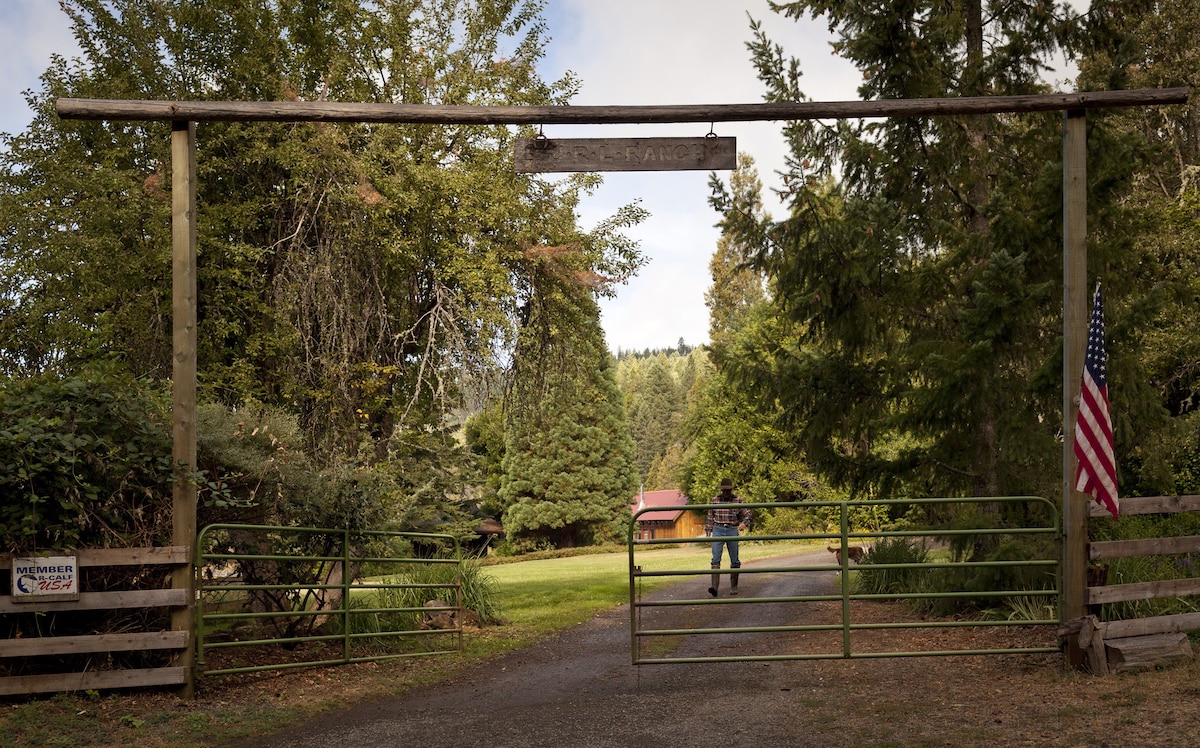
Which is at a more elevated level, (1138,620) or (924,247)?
(924,247)

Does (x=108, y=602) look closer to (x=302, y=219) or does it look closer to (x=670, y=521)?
(x=302, y=219)

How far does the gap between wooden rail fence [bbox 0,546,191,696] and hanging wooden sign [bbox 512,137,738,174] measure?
15.6 feet

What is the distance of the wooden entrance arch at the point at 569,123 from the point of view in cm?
Answer: 884

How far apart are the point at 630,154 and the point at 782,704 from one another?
501 centimetres

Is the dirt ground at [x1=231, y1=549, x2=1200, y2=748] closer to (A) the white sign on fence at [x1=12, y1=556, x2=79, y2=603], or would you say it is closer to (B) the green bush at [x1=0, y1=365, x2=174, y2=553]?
(A) the white sign on fence at [x1=12, y1=556, x2=79, y2=603]

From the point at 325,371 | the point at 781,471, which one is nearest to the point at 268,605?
the point at 325,371

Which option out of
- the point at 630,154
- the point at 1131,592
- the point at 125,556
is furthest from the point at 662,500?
the point at 125,556

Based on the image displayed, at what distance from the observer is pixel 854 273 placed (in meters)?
12.7

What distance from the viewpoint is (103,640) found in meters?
8.42

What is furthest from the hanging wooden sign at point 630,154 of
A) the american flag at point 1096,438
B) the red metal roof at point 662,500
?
the red metal roof at point 662,500

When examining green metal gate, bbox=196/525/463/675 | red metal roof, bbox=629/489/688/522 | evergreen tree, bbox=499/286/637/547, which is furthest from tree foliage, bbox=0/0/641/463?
red metal roof, bbox=629/489/688/522

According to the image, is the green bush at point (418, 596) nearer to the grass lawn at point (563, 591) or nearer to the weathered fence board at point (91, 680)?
the grass lawn at point (563, 591)

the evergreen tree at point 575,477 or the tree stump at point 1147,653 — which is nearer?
the tree stump at point 1147,653

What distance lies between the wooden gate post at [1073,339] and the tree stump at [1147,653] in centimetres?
50
